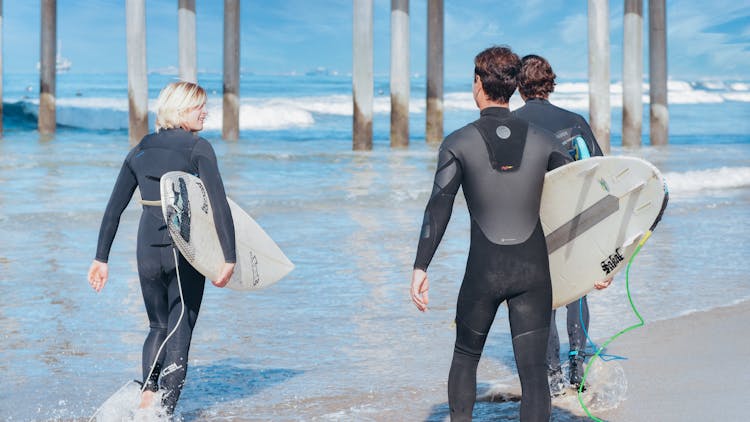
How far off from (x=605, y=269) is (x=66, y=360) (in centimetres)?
281

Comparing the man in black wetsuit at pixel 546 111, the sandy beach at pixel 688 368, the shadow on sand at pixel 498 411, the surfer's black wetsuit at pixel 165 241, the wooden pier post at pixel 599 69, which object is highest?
the wooden pier post at pixel 599 69

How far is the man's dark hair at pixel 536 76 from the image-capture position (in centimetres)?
407

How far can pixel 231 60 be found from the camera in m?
21.9

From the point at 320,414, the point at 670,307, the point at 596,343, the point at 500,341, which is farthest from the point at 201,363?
the point at 670,307

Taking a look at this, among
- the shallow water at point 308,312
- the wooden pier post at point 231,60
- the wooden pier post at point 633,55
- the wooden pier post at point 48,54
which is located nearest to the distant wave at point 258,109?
the wooden pier post at point 48,54

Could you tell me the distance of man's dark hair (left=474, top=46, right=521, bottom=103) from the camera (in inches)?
127

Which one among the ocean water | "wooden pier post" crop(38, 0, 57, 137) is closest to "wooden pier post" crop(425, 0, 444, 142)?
the ocean water

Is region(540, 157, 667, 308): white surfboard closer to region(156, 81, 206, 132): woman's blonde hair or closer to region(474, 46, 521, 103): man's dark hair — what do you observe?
region(474, 46, 521, 103): man's dark hair

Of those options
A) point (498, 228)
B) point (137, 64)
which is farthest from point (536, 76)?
point (137, 64)

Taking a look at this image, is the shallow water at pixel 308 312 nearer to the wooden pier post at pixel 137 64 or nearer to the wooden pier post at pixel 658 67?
the wooden pier post at pixel 137 64

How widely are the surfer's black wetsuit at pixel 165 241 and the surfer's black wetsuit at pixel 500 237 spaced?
2.92ft

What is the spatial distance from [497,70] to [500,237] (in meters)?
0.50

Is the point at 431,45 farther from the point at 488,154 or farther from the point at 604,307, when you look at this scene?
the point at 488,154

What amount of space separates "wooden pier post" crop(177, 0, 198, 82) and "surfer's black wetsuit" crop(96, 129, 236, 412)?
53.9ft
